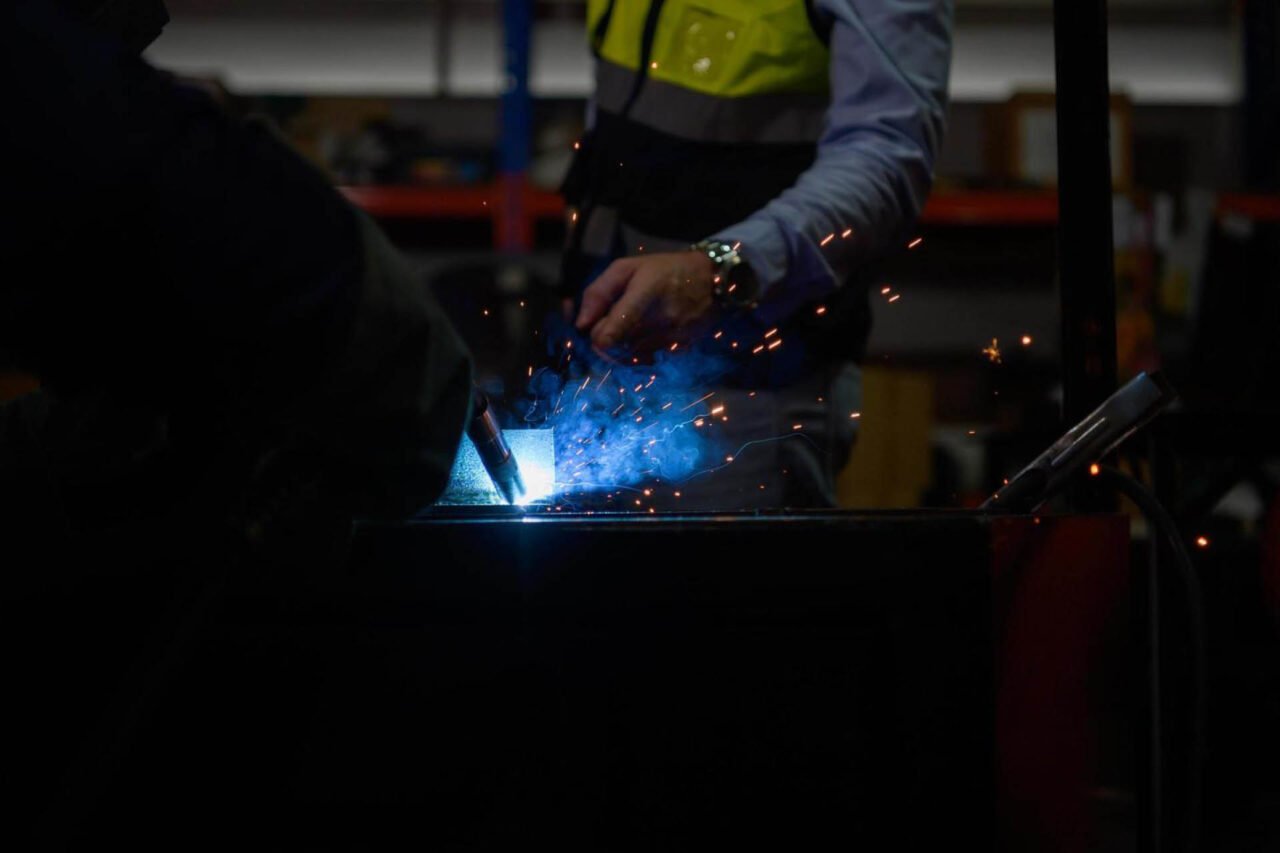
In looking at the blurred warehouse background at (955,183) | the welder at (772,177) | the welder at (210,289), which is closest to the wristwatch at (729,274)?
the welder at (772,177)

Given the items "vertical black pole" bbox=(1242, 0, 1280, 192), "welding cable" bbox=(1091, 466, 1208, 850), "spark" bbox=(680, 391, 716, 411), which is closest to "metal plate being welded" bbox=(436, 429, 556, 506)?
"spark" bbox=(680, 391, 716, 411)

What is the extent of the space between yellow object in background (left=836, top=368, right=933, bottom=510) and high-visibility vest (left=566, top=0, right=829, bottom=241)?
5.72 ft

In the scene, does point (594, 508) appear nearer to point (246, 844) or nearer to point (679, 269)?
point (679, 269)

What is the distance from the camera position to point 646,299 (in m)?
0.92

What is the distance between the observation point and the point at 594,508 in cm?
93

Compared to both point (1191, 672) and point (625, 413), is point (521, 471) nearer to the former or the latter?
point (625, 413)

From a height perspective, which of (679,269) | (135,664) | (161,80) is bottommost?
(135,664)

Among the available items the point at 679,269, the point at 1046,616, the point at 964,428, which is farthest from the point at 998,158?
the point at 1046,616

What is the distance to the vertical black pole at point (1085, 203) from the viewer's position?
0.94 meters

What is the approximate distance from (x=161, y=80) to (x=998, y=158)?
10.2ft

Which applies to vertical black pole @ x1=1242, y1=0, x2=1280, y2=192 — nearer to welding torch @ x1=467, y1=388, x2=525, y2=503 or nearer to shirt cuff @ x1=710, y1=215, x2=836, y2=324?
shirt cuff @ x1=710, y1=215, x2=836, y2=324

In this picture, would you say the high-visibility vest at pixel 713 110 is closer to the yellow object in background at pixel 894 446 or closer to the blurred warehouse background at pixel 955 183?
the blurred warehouse background at pixel 955 183

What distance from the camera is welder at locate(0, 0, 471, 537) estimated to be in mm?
438

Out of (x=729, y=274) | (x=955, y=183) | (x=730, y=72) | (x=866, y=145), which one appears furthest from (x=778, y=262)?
(x=955, y=183)
